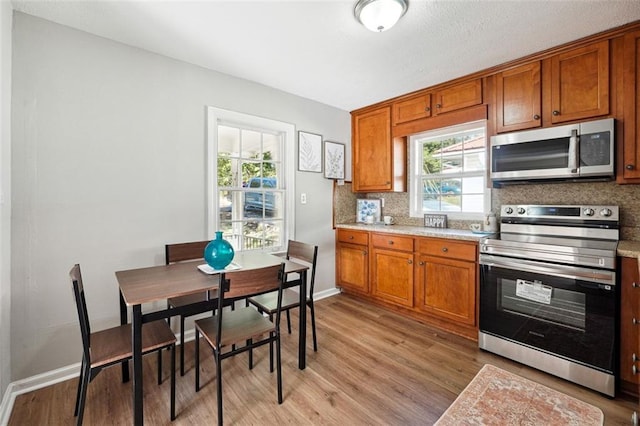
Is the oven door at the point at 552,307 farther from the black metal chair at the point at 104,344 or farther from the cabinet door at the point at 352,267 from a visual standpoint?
the black metal chair at the point at 104,344

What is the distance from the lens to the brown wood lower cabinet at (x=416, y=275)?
2.58m

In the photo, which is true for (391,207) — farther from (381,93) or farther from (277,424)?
(277,424)

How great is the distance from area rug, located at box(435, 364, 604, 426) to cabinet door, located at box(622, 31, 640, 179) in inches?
72.3

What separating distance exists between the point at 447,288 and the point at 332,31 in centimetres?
239

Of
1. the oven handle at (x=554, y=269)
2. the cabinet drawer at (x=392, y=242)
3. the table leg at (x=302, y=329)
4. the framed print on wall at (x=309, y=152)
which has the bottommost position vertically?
the table leg at (x=302, y=329)

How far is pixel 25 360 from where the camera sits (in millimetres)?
1903

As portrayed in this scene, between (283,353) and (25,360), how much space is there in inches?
67.5

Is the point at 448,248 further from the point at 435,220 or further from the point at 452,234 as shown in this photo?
the point at 435,220

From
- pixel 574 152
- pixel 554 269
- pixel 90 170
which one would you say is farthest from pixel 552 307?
pixel 90 170

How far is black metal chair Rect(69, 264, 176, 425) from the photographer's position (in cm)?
140

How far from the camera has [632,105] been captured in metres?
2.01

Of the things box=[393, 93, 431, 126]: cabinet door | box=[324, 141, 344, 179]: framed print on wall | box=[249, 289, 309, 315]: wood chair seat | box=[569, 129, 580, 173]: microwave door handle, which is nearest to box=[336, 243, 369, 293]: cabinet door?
box=[324, 141, 344, 179]: framed print on wall

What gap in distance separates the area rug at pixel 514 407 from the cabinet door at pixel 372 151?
2557mm

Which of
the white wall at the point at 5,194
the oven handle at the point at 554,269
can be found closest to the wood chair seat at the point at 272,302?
the white wall at the point at 5,194
